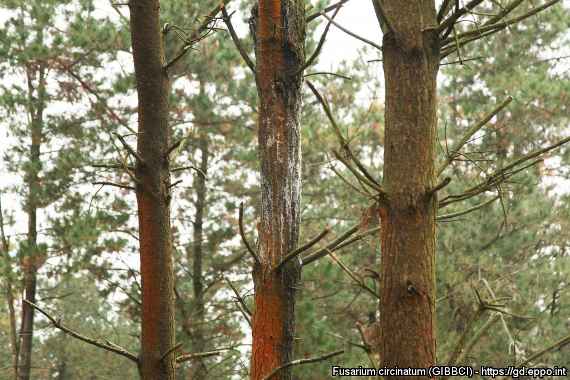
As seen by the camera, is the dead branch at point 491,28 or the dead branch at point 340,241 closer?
the dead branch at point 491,28

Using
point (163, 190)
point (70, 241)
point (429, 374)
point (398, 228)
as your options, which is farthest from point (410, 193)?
point (70, 241)

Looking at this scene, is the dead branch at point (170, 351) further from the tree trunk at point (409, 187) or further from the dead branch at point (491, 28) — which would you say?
the dead branch at point (491, 28)

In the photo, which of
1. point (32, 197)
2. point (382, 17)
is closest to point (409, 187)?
point (382, 17)

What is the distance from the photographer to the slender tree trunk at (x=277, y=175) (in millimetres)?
2047

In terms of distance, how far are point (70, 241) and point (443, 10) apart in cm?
781

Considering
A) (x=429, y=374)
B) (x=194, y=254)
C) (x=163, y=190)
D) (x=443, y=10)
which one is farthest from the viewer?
(x=194, y=254)

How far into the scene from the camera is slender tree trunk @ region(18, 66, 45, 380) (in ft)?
30.6

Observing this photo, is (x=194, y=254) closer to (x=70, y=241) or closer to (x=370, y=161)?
(x=70, y=241)

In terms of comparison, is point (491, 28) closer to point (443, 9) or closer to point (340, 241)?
point (443, 9)

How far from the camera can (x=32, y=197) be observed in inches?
376

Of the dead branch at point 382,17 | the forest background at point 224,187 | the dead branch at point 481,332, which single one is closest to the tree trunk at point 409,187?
the dead branch at point 382,17

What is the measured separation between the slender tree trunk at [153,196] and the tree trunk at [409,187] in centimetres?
92

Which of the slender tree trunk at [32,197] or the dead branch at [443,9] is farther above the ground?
the slender tree trunk at [32,197]

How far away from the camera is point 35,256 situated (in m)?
9.02
